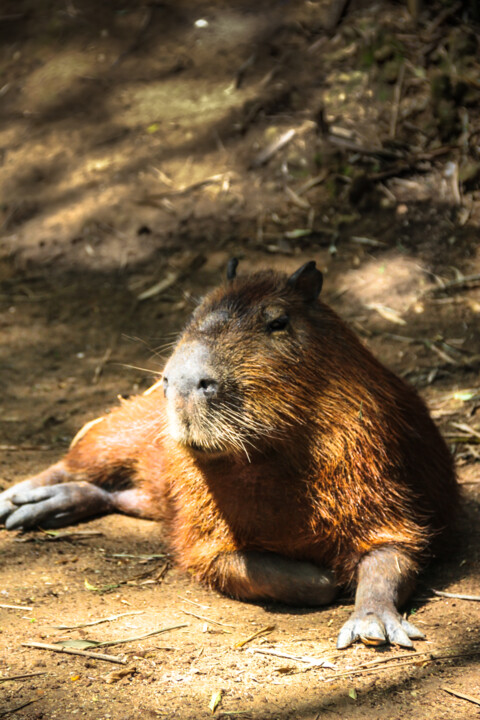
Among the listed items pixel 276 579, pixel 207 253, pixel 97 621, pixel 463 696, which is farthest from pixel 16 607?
pixel 207 253

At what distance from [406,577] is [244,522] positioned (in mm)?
585

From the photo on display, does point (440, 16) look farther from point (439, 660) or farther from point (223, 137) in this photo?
point (439, 660)

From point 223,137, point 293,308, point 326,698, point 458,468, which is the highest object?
point 293,308

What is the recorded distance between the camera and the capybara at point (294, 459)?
2639 millimetres

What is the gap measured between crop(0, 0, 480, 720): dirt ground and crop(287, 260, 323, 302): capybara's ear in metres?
0.61

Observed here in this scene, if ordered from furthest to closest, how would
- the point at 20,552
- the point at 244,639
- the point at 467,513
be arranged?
the point at 467,513 → the point at 20,552 → the point at 244,639

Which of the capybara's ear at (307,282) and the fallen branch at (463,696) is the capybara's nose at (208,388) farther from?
the fallen branch at (463,696)

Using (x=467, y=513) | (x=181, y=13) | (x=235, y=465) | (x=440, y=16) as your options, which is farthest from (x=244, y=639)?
(x=181, y=13)

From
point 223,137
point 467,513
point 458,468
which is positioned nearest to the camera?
point 467,513

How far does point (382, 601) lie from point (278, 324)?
97cm

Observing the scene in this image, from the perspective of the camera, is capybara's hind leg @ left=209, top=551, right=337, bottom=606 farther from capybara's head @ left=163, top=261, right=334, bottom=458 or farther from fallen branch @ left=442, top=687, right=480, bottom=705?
fallen branch @ left=442, top=687, right=480, bottom=705

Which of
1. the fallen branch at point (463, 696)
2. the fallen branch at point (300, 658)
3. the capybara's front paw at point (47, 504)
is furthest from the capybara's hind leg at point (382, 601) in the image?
the capybara's front paw at point (47, 504)

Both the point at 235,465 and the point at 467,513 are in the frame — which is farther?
the point at 467,513

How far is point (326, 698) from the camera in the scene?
2229 mm
